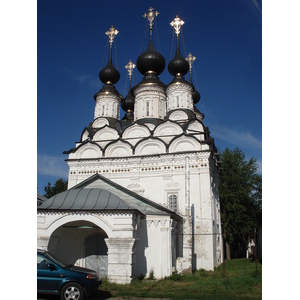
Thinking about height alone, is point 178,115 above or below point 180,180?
above

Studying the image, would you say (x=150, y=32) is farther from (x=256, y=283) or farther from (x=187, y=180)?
(x=256, y=283)

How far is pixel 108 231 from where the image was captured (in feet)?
27.5

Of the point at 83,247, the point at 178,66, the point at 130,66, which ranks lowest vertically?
the point at 83,247

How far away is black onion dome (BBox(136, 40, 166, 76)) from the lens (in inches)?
714

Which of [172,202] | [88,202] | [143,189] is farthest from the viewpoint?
[143,189]

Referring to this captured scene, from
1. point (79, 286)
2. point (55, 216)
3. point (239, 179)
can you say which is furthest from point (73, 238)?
point (239, 179)

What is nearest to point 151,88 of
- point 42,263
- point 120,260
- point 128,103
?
point 128,103

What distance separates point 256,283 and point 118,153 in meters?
9.59

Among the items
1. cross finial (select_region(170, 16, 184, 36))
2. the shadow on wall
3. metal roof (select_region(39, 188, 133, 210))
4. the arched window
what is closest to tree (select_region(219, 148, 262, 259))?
the arched window

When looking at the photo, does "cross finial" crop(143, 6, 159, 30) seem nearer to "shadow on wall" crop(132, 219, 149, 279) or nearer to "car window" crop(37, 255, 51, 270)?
"shadow on wall" crop(132, 219, 149, 279)

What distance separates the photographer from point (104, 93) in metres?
19.1

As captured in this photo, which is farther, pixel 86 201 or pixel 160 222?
pixel 160 222

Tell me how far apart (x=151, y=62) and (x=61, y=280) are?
14.7 metres

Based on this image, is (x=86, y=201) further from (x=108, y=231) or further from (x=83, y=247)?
(x=83, y=247)
